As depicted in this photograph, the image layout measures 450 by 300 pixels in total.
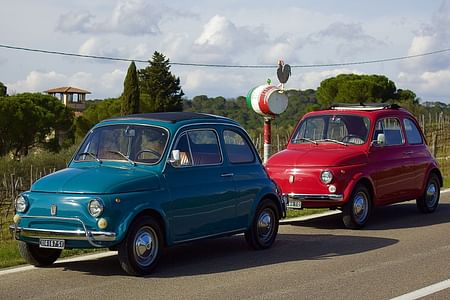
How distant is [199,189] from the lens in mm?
9172

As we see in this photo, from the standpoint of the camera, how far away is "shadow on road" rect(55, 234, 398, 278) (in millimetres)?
8891

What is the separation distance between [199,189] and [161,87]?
207ft

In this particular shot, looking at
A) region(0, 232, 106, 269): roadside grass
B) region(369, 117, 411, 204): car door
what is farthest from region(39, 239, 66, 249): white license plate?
region(369, 117, 411, 204): car door

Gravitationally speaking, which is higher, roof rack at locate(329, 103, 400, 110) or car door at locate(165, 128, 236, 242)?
roof rack at locate(329, 103, 400, 110)

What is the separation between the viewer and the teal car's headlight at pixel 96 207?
8016 mm

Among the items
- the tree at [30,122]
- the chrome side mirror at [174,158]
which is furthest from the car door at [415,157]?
the tree at [30,122]

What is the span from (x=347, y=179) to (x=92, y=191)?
5275 millimetres

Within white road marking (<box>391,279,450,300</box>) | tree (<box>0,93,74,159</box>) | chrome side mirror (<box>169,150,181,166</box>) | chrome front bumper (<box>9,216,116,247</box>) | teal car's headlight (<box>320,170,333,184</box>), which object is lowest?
white road marking (<box>391,279,450,300</box>)

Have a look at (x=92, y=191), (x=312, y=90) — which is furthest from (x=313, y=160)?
(x=312, y=90)

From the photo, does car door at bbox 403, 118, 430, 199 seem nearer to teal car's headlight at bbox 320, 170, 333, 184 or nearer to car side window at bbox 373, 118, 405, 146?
car side window at bbox 373, 118, 405, 146

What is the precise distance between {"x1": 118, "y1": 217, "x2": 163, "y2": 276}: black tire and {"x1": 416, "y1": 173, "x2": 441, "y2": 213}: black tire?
7111 millimetres

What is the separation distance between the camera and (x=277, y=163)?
1278 cm

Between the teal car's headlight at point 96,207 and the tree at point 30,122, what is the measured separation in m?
38.0

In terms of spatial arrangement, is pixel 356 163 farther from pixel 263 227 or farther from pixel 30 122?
pixel 30 122
